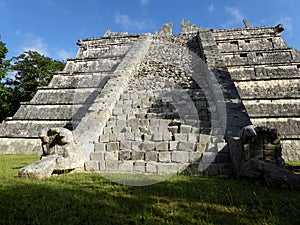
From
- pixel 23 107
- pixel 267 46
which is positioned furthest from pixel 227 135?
pixel 267 46

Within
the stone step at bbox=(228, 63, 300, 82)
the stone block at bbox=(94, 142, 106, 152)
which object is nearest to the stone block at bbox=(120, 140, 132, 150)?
the stone block at bbox=(94, 142, 106, 152)

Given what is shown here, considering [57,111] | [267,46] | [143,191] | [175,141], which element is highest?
[267,46]

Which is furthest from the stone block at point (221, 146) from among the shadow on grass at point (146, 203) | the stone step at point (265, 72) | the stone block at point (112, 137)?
the stone step at point (265, 72)

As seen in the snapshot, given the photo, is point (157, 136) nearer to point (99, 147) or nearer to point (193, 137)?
point (193, 137)

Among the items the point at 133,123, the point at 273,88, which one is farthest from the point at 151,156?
the point at 273,88

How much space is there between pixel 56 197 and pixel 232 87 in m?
5.74

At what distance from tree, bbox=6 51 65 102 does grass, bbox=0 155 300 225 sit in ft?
76.9

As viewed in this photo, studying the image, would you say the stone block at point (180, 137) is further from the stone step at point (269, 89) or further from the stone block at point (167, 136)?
the stone step at point (269, 89)

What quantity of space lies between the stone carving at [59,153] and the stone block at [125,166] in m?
0.91

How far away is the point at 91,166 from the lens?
14.9ft

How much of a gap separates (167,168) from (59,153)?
238 centimetres

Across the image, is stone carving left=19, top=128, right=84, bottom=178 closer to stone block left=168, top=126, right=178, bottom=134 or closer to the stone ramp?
the stone ramp

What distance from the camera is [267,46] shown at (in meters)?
13.8

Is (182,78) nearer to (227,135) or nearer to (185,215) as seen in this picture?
(227,135)
